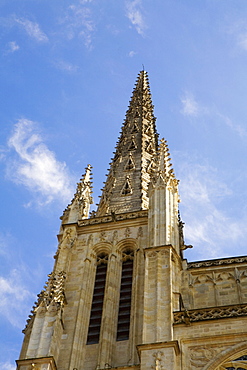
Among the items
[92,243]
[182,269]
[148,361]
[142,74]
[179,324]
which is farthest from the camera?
[142,74]

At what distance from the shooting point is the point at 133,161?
4003 centimetres

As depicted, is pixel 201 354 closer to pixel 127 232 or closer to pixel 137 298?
pixel 137 298

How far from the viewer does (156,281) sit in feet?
85.4

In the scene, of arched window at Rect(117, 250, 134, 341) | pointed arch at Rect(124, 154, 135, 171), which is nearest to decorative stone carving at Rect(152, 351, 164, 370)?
arched window at Rect(117, 250, 134, 341)

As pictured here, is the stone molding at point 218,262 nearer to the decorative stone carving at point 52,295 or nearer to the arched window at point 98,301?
the arched window at point 98,301

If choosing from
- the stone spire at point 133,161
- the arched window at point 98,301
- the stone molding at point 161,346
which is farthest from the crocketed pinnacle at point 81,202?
the stone molding at point 161,346

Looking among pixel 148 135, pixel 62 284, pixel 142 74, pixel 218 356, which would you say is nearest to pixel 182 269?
pixel 62 284

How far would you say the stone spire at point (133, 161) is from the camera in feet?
118

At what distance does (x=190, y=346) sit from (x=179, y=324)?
945 millimetres

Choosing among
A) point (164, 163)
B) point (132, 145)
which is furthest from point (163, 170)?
point (132, 145)

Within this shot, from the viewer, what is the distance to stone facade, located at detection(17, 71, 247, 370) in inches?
921

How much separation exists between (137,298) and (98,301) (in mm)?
1519

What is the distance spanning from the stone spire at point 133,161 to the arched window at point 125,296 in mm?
4362

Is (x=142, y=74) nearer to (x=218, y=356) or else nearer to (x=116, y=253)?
(x=116, y=253)
